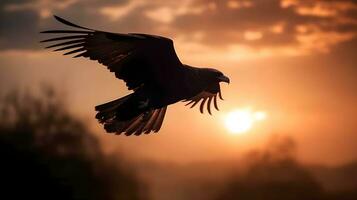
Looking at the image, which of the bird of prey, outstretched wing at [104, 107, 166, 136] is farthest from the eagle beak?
outstretched wing at [104, 107, 166, 136]

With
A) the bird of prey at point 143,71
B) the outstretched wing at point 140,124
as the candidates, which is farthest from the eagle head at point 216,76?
the outstretched wing at point 140,124

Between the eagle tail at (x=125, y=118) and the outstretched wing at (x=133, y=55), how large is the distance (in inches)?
15.1

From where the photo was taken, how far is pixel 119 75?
11.5 m

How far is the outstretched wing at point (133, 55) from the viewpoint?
36.1 ft

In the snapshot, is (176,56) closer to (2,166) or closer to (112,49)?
(112,49)

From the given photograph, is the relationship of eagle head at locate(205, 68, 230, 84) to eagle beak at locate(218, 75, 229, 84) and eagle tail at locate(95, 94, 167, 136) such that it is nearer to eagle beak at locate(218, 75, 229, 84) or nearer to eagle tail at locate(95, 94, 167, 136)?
eagle beak at locate(218, 75, 229, 84)

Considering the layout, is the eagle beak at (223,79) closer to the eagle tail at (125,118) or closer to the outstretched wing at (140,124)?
the eagle tail at (125,118)

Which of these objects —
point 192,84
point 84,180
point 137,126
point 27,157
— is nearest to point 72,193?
point 84,180

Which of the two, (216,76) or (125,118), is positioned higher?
(216,76)

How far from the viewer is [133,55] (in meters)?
11.3

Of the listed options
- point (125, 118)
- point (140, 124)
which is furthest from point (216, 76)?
point (140, 124)

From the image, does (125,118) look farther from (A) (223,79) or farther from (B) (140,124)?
(A) (223,79)

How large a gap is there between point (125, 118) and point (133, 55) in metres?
1.09

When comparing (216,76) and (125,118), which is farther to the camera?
(125,118)
